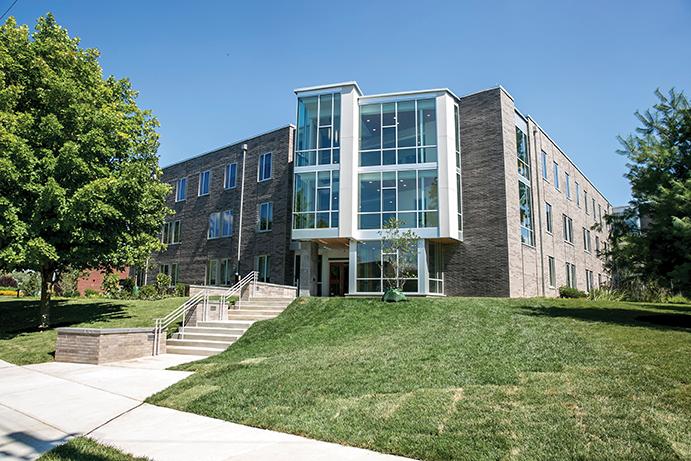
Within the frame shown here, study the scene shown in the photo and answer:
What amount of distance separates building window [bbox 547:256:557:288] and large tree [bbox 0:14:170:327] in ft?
68.1

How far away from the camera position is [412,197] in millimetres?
22969

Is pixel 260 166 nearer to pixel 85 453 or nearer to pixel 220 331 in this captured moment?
pixel 220 331

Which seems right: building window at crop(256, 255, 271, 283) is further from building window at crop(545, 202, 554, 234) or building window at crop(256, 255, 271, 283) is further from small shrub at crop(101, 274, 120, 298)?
building window at crop(545, 202, 554, 234)

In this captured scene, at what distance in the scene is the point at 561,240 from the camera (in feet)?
95.7

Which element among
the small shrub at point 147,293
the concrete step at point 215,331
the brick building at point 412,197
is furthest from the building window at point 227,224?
the concrete step at point 215,331

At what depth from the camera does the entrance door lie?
2566 cm

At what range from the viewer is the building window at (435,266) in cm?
2266

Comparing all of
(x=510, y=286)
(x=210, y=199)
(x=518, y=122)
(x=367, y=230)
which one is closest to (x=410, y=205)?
(x=367, y=230)

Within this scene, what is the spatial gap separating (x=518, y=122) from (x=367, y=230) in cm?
1047

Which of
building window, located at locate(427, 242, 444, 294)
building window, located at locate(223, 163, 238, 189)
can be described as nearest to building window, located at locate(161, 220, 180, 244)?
building window, located at locate(223, 163, 238, 189)

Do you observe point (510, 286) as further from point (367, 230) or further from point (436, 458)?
point (436, 458)

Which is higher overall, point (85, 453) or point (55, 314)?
point (55, 314)

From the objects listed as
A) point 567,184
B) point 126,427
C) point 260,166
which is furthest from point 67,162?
point 567,184

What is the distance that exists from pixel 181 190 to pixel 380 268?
1967 centimetres
